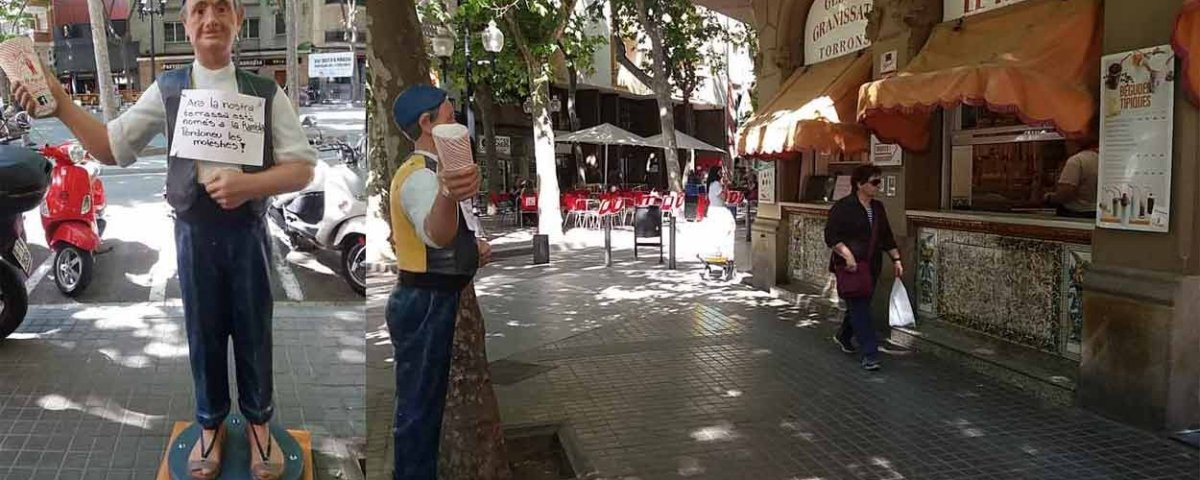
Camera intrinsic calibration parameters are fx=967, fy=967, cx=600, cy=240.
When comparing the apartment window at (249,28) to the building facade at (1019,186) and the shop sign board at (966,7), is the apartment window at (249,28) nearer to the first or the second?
the building facade at (1019,186)

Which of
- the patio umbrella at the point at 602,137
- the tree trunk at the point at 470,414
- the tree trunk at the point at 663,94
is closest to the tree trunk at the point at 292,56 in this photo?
the tree trunk at the point at 470,414

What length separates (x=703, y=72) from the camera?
36094 millimetres

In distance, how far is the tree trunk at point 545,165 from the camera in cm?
1891

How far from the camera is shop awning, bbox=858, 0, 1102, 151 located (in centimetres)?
630

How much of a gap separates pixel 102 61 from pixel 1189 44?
5.45m

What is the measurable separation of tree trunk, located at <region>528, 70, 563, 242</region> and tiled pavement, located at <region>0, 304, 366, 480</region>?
615 inches

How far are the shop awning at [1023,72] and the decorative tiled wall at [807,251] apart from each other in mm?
3485

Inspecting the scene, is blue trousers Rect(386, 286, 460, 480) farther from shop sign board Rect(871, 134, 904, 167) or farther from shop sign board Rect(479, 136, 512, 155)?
shop sign board Rect(479, 136, 512, 155)

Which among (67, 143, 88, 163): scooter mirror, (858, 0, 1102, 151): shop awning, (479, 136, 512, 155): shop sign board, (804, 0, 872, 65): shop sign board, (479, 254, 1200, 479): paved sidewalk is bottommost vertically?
(479, 254, 1200, 479): paved sidewalk

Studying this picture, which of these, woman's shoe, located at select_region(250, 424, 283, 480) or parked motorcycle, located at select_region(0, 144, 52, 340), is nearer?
parked motorcycle, located at select_region(0, 144, 52, 340)

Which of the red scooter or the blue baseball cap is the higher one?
the blue baseball cap

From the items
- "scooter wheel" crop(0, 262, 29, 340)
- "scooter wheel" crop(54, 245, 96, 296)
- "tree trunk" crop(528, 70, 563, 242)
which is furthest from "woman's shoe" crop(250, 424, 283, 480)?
"tree trunk" crop(528, 70, 563, 242)

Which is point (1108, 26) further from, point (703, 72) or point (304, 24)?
point (703, 72)

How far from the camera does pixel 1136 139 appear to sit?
5934mm
